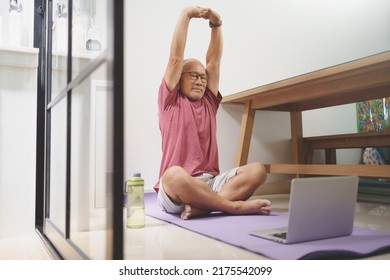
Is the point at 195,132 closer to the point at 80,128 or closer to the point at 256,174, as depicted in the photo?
the point at 256,174

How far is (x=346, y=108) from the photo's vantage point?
9.52 ft

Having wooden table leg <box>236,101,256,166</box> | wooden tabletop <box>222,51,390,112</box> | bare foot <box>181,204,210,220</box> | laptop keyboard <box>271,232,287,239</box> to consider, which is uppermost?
wooden tabletop <box>222,51,390,112</box>

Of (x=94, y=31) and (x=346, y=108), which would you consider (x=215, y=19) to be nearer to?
(x=94, y=31)

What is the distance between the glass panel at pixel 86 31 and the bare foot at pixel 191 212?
0.70 metres

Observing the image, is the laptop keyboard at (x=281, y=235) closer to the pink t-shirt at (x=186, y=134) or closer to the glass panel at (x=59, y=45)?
the pink t-shirt at (x=186, y=134)

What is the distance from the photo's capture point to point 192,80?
5.71ft

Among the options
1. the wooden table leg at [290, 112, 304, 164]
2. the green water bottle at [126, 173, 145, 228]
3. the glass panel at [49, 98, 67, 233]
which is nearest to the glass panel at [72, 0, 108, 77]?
the glass panel at [49, 98, 67, 233]

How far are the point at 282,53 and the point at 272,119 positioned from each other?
48cm

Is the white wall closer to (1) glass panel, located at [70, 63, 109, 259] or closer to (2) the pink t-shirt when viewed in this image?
(2) the pink t-shirt

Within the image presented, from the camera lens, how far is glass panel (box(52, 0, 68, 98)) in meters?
1.10

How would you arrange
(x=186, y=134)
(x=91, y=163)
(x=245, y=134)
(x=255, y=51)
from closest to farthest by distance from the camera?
(x=91, y=163)
(x=186, y=134)
(x=245, y=134)
(x=255, y=51)

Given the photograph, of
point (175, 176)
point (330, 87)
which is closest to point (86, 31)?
point (175, 176)

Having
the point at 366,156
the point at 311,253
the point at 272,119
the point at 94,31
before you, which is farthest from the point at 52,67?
the point at 366,156

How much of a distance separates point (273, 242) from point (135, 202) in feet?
1.89
